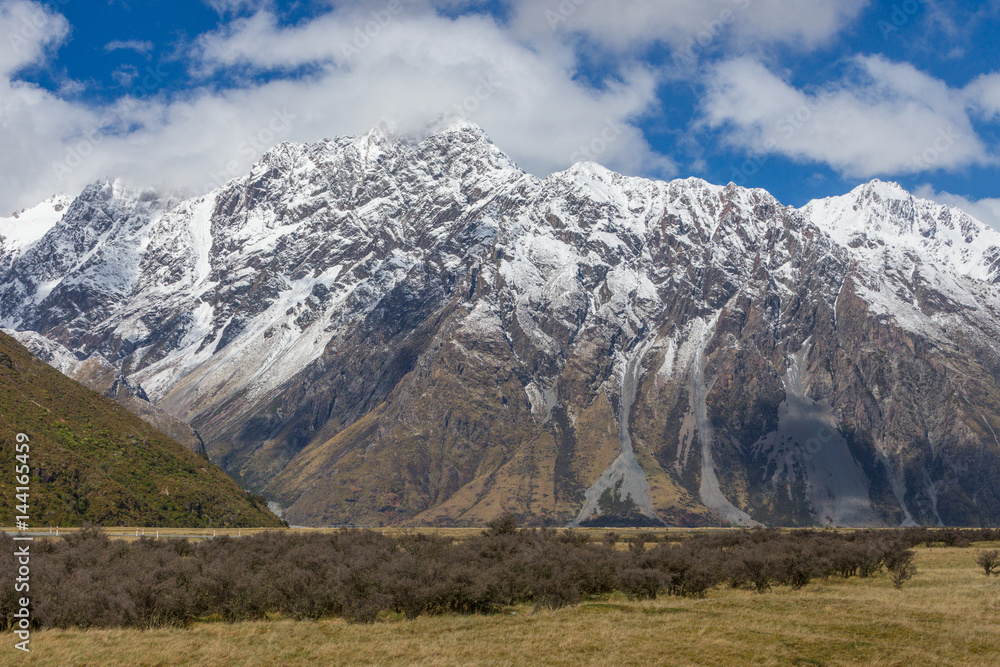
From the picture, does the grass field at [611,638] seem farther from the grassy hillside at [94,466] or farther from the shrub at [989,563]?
the grassy hillside at [94,466]

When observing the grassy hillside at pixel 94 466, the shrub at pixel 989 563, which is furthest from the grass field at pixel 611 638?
the grassy hillside at pixel 94 466

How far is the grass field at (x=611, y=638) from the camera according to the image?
3984 centimetres

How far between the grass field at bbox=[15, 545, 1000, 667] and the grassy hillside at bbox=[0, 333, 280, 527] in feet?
205

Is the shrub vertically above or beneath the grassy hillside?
beneath

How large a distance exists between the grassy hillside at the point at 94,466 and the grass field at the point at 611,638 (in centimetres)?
6254

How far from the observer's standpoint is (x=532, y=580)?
199 ft

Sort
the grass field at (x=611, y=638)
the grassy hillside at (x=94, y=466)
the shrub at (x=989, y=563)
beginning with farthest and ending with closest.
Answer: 1. the grassy hillside at (x=94, y=466)
2. the shrub at (x=989, y=563)
3. the grass field at (x=611, y=638)

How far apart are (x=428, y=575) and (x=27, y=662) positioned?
25690mm

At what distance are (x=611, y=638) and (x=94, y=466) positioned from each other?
91265mm

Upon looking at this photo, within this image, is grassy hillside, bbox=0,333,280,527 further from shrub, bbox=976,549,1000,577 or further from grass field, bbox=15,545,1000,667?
shrub, bbox=976,549,1000,577

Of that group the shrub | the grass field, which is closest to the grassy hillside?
the grass field

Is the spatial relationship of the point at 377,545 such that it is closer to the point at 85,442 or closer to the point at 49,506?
the point at 49,506

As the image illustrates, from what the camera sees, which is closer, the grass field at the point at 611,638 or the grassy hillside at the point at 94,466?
the grass field at the point at 611,638

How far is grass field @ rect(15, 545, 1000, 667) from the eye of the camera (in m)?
39.8
